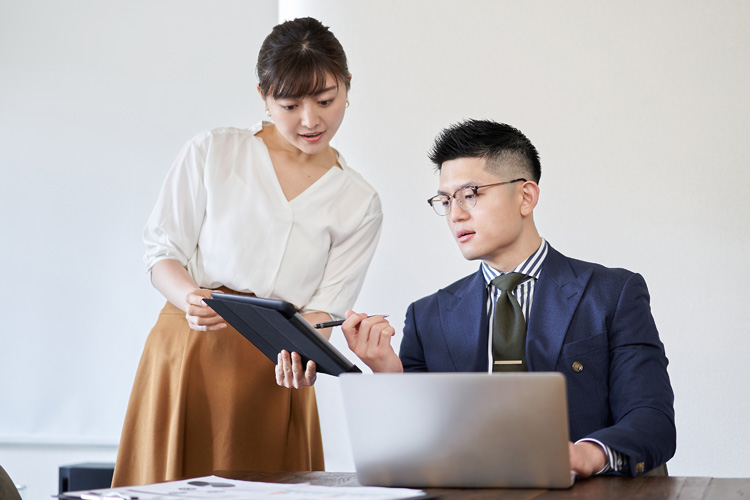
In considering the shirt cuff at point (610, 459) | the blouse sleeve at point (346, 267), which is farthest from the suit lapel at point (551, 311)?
the blouse sleeve at point (346, 267)

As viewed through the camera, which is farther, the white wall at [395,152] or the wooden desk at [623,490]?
the white wall at [395,152]

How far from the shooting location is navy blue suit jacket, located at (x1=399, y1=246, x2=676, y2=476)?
1574mm

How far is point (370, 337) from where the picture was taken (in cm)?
160

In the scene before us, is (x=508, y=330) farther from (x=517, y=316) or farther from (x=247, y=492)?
(x=247, y=492)

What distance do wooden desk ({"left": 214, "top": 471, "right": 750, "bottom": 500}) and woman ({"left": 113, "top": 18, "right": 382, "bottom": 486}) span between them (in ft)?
2.20

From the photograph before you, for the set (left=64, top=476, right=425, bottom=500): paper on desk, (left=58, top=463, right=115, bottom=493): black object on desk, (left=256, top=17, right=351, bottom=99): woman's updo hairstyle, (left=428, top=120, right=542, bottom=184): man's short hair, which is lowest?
(left=58, top=463, right=115, bottom=493): black object on desk

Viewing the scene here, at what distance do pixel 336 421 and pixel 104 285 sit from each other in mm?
1091

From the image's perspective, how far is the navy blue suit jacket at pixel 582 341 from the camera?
5.16ft

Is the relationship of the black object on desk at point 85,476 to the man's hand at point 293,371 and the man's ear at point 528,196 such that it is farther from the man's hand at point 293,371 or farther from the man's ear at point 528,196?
the man's ear at point 528,196

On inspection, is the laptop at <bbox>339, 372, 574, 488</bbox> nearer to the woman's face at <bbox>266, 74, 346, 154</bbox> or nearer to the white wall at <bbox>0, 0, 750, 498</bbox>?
the woman's face at <bbox>266, 74, 346, 154</bbox>

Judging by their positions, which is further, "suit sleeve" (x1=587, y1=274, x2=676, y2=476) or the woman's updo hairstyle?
the woman's updo hairstyle

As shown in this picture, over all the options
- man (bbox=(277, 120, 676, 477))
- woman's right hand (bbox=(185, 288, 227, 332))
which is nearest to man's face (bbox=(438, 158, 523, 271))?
man (bbox=(277, 120, 676, 477))

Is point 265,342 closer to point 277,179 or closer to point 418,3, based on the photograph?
point 277,179

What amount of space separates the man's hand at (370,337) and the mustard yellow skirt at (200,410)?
0.39m
